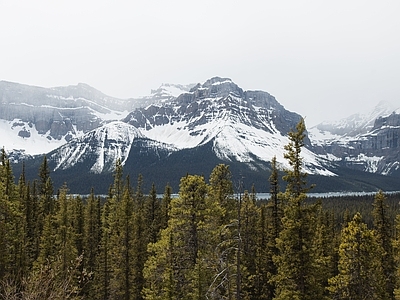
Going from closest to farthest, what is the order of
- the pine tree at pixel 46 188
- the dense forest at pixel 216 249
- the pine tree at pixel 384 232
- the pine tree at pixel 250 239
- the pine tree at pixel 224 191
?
the dense forest at pixel 216 249, the pine tree at pixel 224 191, the pine tree at pixel 250 239, the pine tree at pixel 384 232, the pine tree at pixel 46 188

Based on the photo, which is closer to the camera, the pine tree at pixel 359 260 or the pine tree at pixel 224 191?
the pine tree at pixel 359 260

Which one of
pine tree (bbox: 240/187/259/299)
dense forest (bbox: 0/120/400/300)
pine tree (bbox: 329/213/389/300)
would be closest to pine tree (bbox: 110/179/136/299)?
dense forest (bbox: 0/120/400/300)

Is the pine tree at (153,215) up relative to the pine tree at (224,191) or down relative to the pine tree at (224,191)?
down

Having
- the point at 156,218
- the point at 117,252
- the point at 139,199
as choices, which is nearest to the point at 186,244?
the point at 117,252

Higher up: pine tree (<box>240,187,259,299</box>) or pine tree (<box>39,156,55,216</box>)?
pine tree (<box>39,156,55,216</box>)

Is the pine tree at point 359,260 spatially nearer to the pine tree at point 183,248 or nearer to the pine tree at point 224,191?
the pine tree at point 224,191

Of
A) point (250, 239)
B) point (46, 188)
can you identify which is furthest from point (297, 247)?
point (46, 188)

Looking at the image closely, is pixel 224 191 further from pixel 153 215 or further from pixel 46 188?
pixel 46 188

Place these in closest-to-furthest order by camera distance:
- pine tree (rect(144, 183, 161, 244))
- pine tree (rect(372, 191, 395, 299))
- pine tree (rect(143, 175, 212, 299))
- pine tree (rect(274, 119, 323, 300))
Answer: pine tree (rect(274, 119, 323, 300)) < pine tree (rect(143, 175, 212, 299)) < pine tree (rect(372, 191, 395, 299)) < pine tree (rect(144, 183, 161, 244))

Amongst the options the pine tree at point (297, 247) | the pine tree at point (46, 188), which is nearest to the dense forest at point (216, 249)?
the pine tree at point (297, 247)

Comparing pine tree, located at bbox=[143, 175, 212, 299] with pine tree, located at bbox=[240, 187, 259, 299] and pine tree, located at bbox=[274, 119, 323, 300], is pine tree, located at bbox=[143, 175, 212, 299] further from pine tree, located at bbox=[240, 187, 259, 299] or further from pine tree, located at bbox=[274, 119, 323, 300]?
pine tree, located at bbox=[240, 187, 259, 299]

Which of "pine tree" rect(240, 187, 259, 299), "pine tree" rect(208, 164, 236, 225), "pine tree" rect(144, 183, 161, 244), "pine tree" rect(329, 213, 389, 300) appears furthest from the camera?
"pine tree" rect(144, 183, 161, 244)

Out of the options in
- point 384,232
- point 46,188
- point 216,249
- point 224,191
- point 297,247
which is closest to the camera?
point 216,249

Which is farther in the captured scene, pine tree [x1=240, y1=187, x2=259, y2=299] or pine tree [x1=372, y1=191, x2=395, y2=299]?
pine tree [x1=372, y1=191, x2=395, y2=299]
